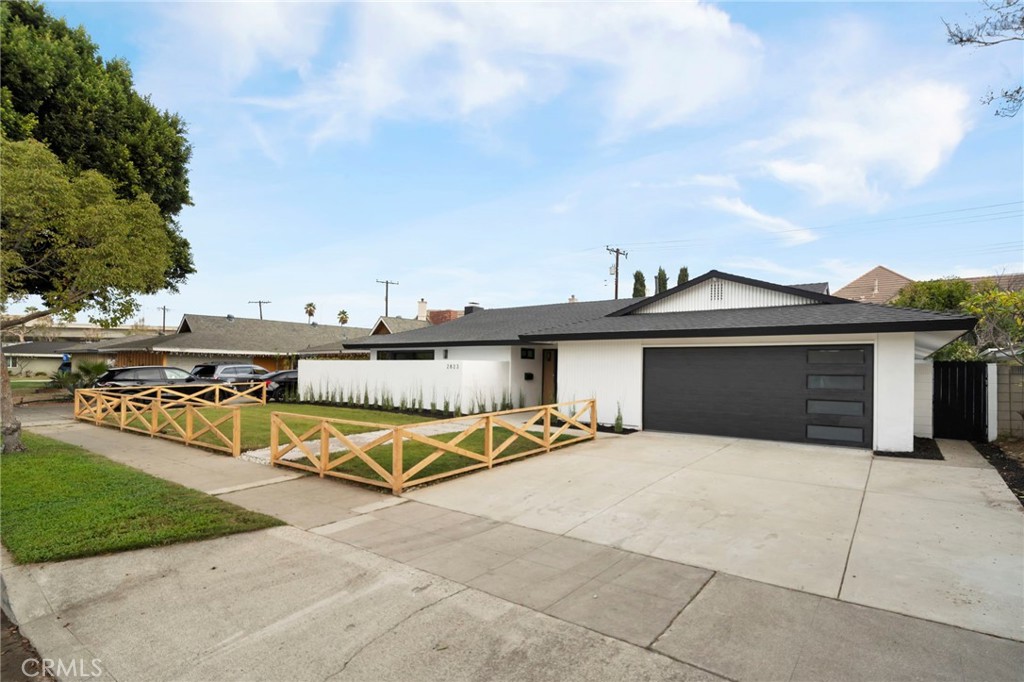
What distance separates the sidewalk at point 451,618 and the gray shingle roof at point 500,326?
40.4 ft

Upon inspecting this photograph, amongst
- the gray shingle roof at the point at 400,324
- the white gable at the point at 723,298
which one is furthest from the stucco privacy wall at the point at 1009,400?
the gray shingle roof at the point at 400,324

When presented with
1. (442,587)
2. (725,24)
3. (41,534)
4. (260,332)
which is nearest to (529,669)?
(442,587)

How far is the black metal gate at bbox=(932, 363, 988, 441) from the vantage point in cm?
1135

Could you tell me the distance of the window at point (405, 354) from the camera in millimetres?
20375

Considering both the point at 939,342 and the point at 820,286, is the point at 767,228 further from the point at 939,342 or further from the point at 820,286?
the point at 939,342

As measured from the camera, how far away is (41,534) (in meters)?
5.17

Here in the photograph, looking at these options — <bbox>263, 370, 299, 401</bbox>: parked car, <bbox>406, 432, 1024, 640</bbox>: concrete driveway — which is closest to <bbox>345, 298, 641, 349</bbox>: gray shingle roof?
<bbox>263, 370, 299, 401</bbox>: parked car

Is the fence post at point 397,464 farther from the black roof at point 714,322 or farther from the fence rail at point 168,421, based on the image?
the black roof at point 714,322

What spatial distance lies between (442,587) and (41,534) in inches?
178

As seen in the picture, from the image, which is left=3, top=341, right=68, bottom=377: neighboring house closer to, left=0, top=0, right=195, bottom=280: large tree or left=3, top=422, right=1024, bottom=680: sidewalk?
left=0, top=0, right=195, bottom=280: large tree

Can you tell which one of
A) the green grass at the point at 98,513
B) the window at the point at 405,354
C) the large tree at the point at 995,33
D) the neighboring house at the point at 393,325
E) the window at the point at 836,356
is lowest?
the green grass at the point at 98,513

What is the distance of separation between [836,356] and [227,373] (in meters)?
23.2

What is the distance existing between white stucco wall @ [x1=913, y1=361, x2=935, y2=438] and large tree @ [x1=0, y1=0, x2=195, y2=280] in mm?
22814

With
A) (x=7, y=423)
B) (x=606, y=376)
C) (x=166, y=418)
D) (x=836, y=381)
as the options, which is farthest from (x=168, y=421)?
(x=836, y=381)
